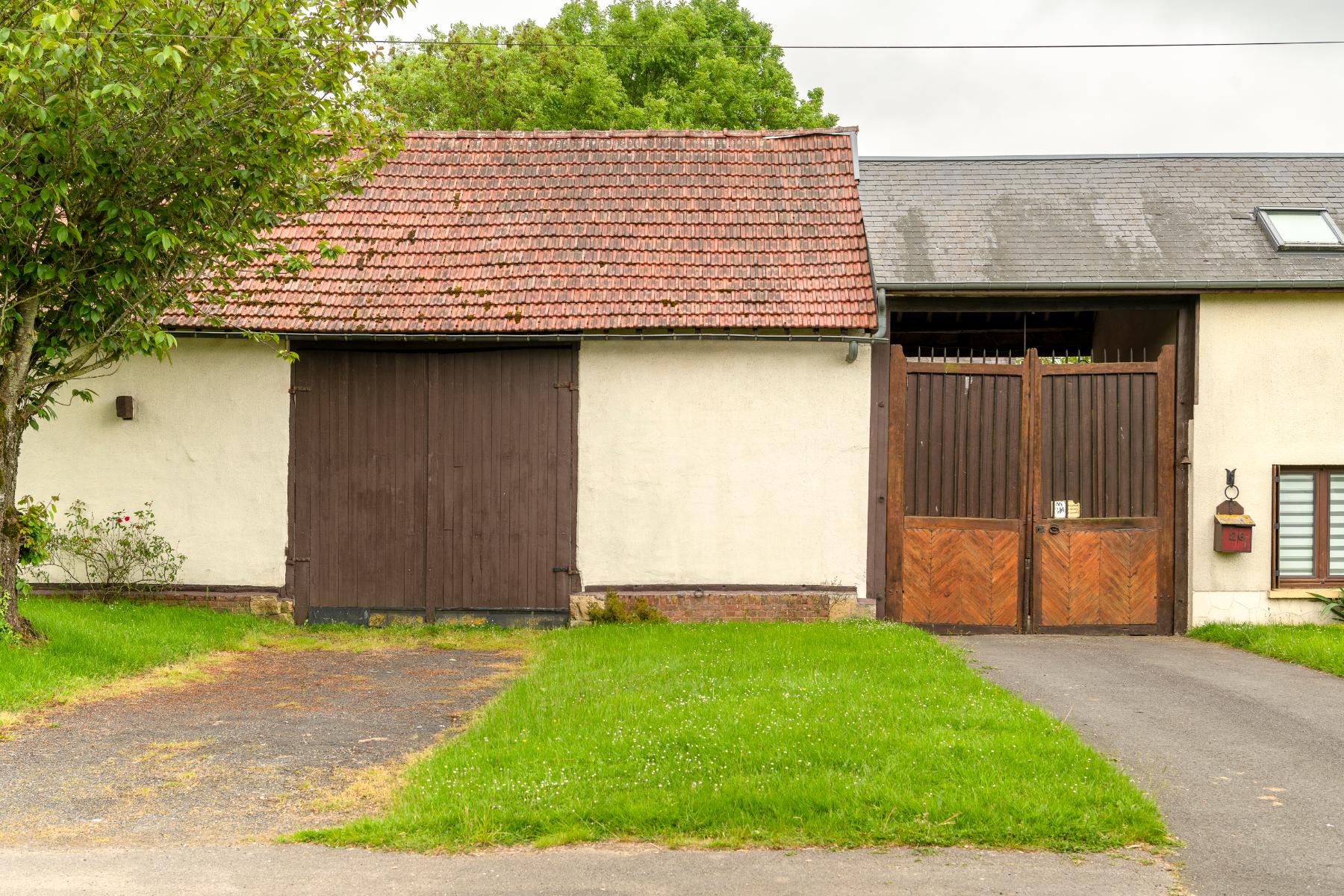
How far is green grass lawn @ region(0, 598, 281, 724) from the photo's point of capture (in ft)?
27.1

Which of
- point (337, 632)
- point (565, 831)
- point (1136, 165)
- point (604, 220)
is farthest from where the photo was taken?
point (1136, 165)

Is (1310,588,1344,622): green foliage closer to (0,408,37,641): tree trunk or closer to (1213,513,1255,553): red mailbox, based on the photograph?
(1213,513,1255,553): red mailbox

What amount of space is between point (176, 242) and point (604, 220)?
17.1 ft

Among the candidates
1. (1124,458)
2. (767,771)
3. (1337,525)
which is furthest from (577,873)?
(1337,525)

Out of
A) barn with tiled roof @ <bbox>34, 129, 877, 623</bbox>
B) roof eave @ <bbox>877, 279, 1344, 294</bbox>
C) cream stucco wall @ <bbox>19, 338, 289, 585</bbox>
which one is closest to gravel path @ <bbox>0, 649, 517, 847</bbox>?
barn with tiled roof @ <bbox>34, 129, 877, 623</bbox>

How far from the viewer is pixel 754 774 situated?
573 centimetres

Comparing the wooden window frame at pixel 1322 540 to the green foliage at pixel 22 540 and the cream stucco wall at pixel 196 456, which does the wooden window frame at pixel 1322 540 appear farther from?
the green foliage at pixel 22 540

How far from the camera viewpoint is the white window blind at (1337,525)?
12.0 meters

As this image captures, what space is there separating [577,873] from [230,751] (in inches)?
120

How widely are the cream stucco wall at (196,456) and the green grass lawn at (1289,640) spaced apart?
9544 mm

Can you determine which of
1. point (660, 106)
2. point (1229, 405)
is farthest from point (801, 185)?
point (660, 106)

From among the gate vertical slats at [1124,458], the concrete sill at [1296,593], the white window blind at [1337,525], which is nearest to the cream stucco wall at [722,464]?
the gate vertical slats at [1124,458]

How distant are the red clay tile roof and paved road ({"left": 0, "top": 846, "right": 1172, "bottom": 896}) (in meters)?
7.34

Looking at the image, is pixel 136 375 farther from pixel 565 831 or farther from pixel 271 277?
pixel 565 831
